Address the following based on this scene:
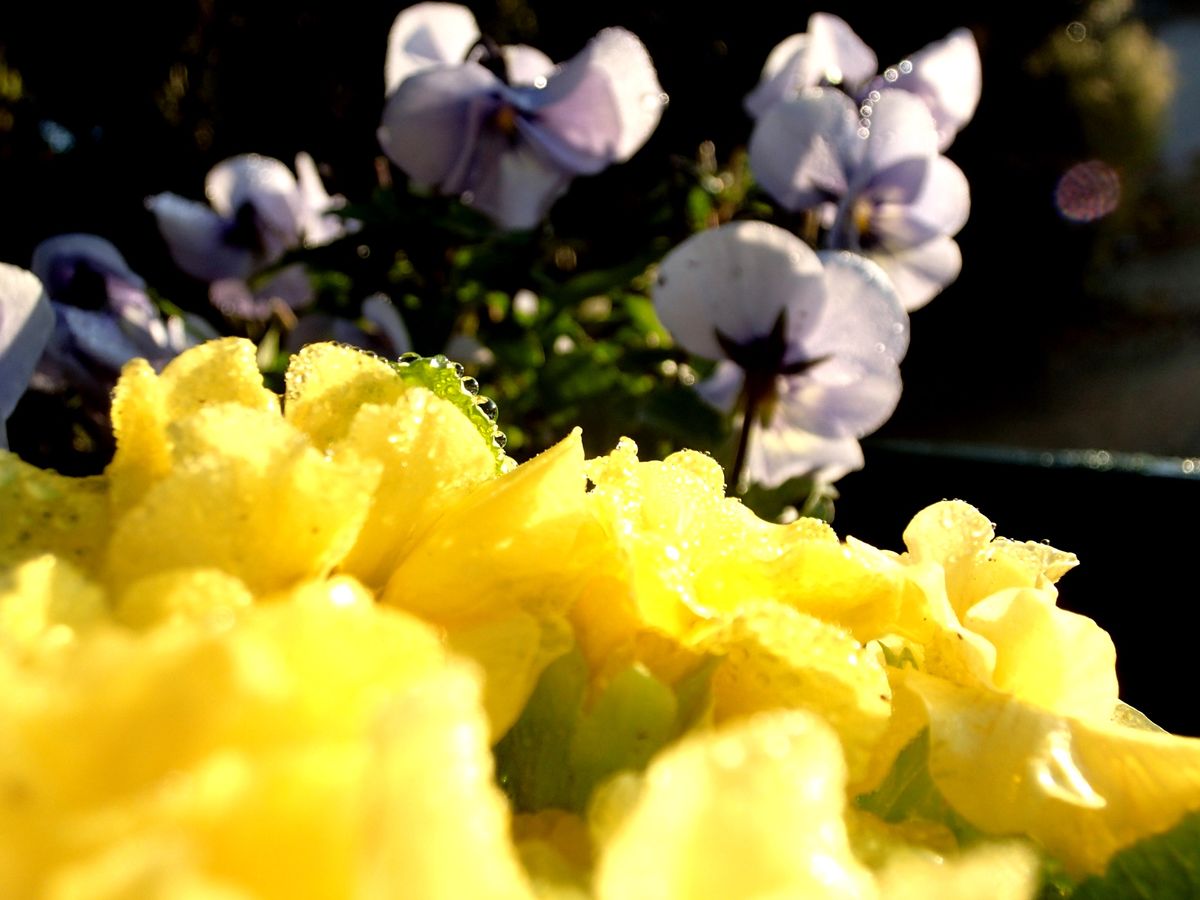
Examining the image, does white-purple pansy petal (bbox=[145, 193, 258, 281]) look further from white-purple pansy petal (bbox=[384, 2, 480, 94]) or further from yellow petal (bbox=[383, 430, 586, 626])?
yellow petal (bbox=[383, 430, 586, 626])

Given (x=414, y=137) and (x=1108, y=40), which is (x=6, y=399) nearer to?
(x=414, y=137)

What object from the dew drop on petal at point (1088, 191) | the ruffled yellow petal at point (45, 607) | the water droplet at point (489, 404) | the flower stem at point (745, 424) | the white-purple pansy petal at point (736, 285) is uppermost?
the ruffled yellow petal at point (45, 607)

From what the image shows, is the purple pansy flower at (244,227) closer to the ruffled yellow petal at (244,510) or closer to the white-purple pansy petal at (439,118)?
the white-purple pansy petal at (439,118)

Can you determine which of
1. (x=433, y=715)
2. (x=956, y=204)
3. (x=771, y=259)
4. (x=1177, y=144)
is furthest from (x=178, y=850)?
(x=1177, y=144)

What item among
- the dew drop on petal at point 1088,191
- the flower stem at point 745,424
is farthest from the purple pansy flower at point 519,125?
the dew drop on petal at point 1088,191

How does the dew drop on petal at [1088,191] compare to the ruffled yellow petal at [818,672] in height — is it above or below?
below

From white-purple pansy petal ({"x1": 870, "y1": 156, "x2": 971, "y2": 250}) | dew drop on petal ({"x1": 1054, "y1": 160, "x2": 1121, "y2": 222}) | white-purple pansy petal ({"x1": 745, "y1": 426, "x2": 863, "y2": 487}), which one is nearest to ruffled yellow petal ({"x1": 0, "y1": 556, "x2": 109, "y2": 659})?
white-purple pansy petal ({"x1": 745, "y1": 426, "x2": 863, "y2": 487})

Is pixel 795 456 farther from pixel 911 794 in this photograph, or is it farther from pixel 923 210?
pixel 911 794

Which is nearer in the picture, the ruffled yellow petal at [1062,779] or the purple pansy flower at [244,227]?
the ruffled yellow petal at [1062,779]
